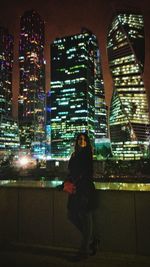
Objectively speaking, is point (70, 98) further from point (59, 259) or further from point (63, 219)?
point (59, 259)

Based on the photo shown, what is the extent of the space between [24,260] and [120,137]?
461 ft

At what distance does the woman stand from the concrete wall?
388 millimetres

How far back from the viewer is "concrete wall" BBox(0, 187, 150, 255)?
5496 mm

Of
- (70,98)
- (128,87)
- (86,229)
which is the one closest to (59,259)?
(86,229)

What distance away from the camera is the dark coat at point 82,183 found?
536cm

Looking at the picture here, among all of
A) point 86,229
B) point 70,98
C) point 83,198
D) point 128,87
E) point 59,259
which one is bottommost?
point 59,259

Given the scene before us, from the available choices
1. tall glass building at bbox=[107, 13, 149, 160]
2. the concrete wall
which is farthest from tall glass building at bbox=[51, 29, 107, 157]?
the concrete wall

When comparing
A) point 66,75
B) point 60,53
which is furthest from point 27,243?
point 60,53

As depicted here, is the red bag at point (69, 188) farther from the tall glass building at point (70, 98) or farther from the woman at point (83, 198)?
the tall glass building at point (70, 98)

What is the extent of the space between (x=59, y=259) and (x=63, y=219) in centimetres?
81

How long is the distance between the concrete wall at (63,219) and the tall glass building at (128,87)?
4994 inches

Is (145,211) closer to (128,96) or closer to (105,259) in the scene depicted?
(105,259)

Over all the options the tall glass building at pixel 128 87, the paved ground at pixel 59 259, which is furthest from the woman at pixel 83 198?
the tall glass building at pixel 128 87

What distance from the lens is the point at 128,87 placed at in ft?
452
